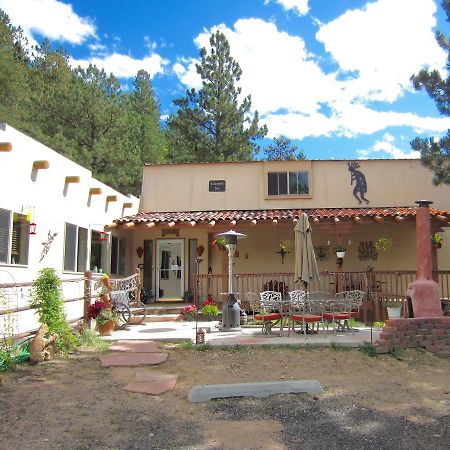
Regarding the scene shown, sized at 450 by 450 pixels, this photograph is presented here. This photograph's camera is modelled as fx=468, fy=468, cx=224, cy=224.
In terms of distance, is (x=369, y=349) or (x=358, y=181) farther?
(x=358, y=181)

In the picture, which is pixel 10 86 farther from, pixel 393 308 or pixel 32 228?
pixel 393 308

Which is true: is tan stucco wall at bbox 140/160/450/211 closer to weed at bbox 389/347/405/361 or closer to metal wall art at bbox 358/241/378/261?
→ metal wall art at bbox 358/241/378/261

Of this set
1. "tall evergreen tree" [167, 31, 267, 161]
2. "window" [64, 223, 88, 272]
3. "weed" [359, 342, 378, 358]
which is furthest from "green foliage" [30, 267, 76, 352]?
"tall evergreen tree" [167, 31, 267, 161]

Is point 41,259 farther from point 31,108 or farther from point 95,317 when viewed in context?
point 31,108

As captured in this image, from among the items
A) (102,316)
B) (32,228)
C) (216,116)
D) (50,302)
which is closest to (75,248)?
(32,228)

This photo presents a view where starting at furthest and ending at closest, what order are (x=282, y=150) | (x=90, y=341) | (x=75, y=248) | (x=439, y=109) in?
(x=282, y=150) → (x=75, y=248) → (x=439, y=109) → (x=90, y=341)

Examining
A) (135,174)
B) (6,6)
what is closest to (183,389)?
(135,174)

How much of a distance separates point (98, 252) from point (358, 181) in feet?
30.2

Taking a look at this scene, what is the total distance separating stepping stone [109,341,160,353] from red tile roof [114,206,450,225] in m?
5.97

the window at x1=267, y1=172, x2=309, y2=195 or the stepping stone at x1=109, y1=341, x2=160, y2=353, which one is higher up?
the window at x1=267, y1=172, x2=309, y2=195

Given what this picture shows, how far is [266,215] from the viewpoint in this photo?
14.7 meters

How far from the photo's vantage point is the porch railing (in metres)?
11.9

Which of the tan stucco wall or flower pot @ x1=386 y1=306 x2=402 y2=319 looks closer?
flower pot @ x1=386 y1=306 x2=402 y2=319

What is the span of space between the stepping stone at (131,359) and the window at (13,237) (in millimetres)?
2619
